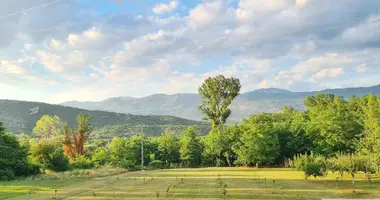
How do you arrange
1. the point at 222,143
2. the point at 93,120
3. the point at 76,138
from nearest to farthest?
the point at 76,138, the point at 222,143, the point at 93,120

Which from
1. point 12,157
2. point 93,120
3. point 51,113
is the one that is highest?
point 51,113

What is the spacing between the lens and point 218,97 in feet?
203

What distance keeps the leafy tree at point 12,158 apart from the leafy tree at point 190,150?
2271cm

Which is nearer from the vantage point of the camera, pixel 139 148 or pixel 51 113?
pixel 139 148

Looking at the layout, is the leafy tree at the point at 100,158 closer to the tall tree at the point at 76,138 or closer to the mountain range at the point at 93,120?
the tall tree at the point at 76,138

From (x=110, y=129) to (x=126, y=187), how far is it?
6109 cm

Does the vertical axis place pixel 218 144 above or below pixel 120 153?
above

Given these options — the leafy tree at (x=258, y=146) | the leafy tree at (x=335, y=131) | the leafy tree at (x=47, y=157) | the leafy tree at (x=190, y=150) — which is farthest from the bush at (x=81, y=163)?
the leafy tree at (x=335, y=131)

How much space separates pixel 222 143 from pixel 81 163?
21.9 meters

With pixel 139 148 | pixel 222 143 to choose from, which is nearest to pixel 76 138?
pixel 139 148

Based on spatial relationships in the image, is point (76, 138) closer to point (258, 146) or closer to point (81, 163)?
point (81, 163)

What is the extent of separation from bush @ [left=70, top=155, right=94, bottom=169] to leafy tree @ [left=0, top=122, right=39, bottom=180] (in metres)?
6.50

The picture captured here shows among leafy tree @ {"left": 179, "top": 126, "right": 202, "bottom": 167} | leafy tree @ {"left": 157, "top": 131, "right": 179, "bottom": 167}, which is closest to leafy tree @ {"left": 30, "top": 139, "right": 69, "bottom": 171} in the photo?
leafy tree @ {"left": 157, "top": 131, "right": 179, "bottom": 167}

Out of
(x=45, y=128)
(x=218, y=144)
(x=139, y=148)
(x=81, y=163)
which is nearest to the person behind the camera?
(x=81, y=163)
